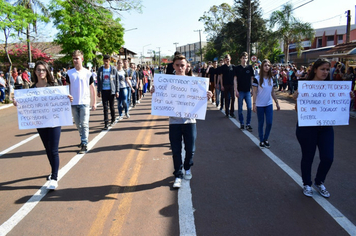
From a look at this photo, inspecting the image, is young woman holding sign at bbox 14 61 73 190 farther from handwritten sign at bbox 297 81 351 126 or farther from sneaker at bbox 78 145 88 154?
handwritten sign at bbox 297 81 351 126

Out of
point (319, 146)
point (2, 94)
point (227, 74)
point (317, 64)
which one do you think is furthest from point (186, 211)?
point (2, 94)

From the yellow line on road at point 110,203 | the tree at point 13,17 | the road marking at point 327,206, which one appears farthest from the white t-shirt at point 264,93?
the tree at point 13,17

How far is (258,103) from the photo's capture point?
628 centimetres

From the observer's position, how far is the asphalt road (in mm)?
3273

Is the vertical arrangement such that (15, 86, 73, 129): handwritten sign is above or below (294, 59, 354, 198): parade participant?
above

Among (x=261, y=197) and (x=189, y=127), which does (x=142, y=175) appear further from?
(x=261, y=197)

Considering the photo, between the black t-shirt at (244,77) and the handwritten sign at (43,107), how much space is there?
5087mm

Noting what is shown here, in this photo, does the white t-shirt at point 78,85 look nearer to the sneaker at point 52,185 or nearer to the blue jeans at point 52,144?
the blue jeans at point 52,144

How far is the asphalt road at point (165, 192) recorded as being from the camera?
3273 mm

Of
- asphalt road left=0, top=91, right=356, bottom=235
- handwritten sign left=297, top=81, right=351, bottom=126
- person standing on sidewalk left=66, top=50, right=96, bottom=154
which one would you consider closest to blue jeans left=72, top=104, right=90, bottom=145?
person standing on sidewalk left=66, top=50, right=96, bottom=154

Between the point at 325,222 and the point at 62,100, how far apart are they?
4.04m

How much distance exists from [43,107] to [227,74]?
258 inches

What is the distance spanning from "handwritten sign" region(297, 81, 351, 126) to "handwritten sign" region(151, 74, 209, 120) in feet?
4.50

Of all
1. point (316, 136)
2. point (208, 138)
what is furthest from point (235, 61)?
point (316, 136)
